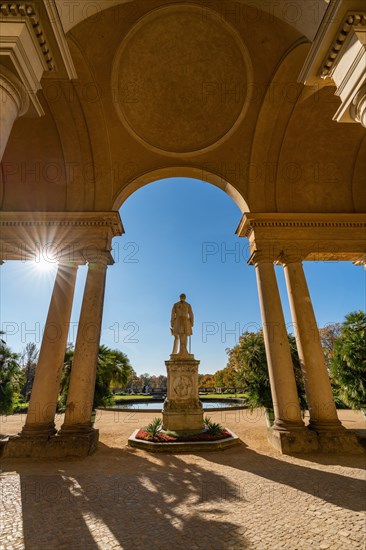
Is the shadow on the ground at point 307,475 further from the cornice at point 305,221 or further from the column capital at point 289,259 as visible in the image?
the cornice at point 305,221

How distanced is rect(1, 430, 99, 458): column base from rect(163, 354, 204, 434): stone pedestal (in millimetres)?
3538

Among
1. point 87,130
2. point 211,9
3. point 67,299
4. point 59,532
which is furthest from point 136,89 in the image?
point 59,532

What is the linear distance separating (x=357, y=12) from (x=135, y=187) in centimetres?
974

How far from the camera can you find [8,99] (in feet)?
12.5

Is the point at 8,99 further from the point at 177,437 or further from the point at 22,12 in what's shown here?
the point at 177,437

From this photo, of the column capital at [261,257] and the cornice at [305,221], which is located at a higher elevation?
the cornice at [305,221]

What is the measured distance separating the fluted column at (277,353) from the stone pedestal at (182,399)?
3.22 meters

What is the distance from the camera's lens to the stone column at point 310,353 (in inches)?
327

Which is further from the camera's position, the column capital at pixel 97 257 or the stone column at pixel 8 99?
the column capital at pixel 97 257

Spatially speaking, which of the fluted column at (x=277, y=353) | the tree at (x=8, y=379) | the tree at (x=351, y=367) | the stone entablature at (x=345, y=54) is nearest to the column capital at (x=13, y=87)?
the stone entablature at (x=345, y=54)

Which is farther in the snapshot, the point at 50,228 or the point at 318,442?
the point at 50,228

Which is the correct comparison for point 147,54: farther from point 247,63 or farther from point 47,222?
point 47,222

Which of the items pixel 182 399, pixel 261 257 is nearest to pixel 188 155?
pixel 261 257

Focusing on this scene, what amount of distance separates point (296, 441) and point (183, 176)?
1118cm
